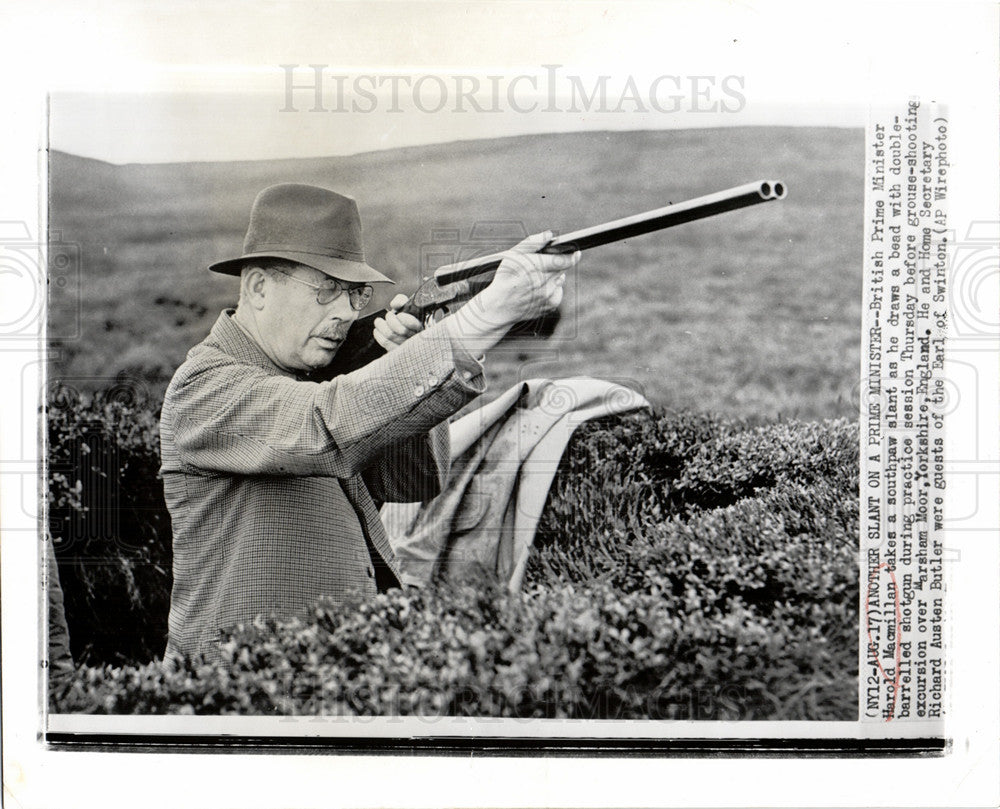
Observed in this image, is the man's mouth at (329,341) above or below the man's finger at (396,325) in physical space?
below

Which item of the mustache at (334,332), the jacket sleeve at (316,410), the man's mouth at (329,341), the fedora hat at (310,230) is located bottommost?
the jacket sleeve at (316,410)

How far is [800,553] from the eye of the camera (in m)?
1.71

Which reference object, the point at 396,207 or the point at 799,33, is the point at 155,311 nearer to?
the point at 396,207

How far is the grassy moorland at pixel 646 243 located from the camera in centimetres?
171

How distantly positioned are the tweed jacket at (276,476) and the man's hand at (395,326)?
2cm

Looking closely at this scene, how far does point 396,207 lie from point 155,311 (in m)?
0.56

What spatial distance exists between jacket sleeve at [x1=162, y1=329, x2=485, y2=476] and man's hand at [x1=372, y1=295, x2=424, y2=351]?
24 mm

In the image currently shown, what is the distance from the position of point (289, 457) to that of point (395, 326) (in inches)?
13.7

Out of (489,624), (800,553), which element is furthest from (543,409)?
(800,553)

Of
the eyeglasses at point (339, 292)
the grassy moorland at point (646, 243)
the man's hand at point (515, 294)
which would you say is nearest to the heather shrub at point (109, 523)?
the grassy moorland at point (646, 243)

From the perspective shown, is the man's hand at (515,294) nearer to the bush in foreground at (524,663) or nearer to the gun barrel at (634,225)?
the gun barrel at (634,225)

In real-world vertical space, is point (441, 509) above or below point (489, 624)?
above

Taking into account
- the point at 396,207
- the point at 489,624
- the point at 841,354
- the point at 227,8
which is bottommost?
the point at 489,624

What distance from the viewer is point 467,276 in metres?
1.71
